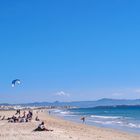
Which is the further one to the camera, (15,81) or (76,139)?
(15,81)

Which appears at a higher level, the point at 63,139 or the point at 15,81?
the point at 15,81

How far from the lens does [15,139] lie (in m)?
20.6

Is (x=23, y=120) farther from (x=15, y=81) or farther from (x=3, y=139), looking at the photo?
(x=3, y=139)

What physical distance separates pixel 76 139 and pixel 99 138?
9.70 ft

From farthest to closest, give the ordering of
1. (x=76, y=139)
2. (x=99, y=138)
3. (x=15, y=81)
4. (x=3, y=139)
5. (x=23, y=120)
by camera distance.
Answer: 1. (x=23, y=120)
2. (x=15, y=81)
3. (x=99, y=138)
4. (x=76, y=139)
5. (x=3, y=139)

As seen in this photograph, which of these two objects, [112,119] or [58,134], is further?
[112,119]

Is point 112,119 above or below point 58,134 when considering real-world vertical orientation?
above

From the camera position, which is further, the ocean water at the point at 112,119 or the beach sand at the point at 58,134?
the ocean water at the point at 112,119

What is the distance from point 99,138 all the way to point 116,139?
42.7 inches

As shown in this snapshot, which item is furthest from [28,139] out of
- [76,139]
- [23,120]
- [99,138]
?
[23,120]

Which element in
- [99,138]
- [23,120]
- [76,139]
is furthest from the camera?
[23,120]

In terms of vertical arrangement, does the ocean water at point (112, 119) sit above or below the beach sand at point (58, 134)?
above

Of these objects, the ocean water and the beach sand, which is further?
the ocean water

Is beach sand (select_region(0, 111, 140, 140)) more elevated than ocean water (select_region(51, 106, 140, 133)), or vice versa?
ocean water (select_region(51, 106, 140, 133))
